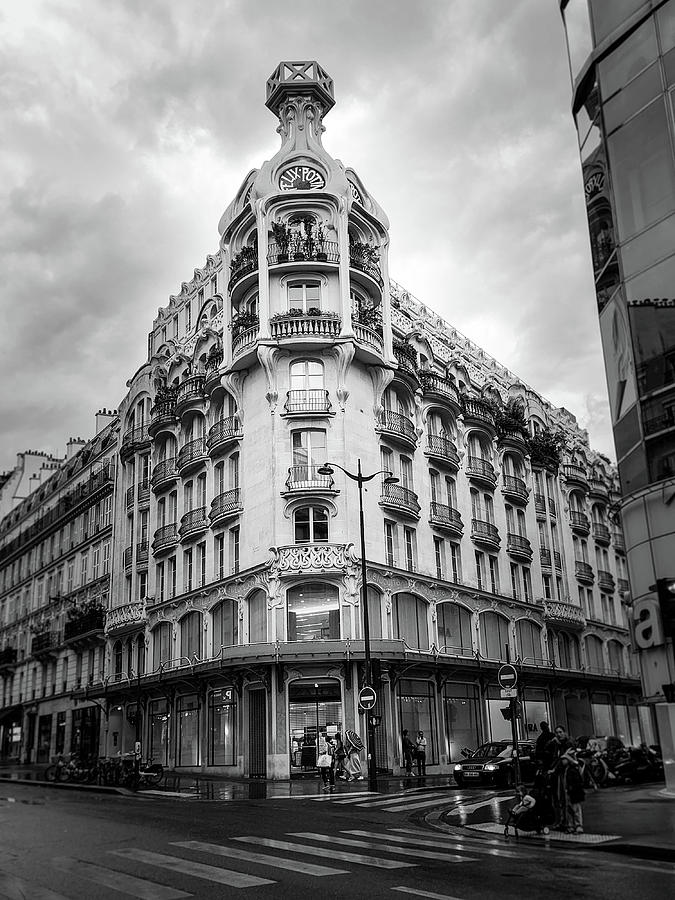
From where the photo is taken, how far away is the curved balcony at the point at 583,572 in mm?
54394

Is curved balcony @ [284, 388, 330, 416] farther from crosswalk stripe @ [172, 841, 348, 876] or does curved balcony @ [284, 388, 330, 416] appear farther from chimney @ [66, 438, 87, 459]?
chimney @ [66, 438, 87, 459]

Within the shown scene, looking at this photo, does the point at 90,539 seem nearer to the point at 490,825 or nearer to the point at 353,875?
the point at 490,825

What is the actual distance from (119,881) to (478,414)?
4032 cm

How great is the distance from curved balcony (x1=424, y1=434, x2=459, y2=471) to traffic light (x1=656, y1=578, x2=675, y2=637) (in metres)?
24.2

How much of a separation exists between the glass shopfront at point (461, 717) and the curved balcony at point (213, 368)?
1845cm

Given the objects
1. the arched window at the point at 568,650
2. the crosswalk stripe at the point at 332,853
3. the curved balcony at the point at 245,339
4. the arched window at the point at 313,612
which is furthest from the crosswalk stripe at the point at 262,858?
the arched window at the point at 568,650

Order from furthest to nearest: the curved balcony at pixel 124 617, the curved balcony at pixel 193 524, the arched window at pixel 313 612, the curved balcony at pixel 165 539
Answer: the curved balcony at pixel 124 617 < the curved balcony at pixel 165 539 < the curved balcony at pixel 193 524 < the arched window at pixel 313 612

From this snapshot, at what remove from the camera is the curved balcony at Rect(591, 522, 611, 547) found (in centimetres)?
5871

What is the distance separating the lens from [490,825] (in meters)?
15.5

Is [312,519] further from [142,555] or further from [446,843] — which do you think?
[446,843]

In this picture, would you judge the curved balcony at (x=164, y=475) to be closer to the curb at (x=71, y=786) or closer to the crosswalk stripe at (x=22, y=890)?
the curb at (x=71, y=786)

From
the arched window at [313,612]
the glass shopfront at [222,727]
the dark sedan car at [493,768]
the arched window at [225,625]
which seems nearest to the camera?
the dark sedan car at [493,768]

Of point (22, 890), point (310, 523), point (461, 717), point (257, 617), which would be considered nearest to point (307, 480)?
point (310, 523)

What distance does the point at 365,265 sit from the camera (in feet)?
136
